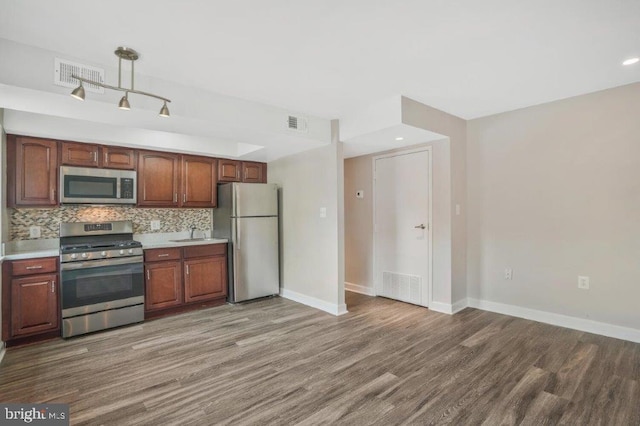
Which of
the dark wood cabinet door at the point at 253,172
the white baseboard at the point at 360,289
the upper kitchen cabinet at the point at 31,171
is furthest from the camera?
the dark wood cabinet door at the point at 253,172

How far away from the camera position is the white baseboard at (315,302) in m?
3.86

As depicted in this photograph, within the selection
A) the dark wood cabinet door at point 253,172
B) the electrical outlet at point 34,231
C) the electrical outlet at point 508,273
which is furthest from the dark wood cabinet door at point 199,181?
→ the electrical outlet at point 508,273

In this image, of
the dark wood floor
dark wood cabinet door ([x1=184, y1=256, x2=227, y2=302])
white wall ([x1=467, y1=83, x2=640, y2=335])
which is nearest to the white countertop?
dark wood cabinet door ([x1=184, y1=256, x2=227, y2=302])

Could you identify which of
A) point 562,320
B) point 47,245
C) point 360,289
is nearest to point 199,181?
point 47,245

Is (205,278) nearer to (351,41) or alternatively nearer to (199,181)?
(199,181)

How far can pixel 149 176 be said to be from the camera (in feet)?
13.0

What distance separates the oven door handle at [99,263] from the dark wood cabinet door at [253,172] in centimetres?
186

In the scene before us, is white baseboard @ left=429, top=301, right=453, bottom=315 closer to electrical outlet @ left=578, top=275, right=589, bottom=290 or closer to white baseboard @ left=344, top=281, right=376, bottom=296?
white baseboard @ left=344, top=281, right=376, bottom=296

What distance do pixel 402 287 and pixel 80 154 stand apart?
4.16 m

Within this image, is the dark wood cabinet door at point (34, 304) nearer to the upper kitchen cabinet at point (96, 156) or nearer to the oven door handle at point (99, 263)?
the oven door handle at point (99, 263)

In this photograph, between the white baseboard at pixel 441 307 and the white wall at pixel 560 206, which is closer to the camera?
the white wall at pixel 560 206

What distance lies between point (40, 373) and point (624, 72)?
5300 millimetres

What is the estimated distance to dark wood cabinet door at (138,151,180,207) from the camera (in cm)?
392

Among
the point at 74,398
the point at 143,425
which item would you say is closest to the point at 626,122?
the point at 143,425
